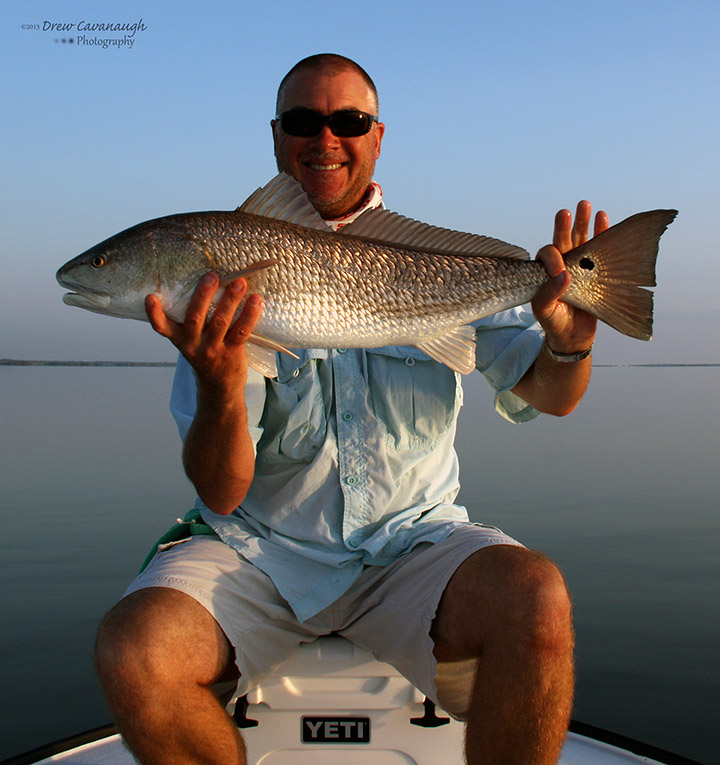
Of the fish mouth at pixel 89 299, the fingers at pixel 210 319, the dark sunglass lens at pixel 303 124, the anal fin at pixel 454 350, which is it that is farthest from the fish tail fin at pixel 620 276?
the fish mouth at pixel 89 299

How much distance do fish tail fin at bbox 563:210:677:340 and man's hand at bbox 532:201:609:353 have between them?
8 centimetres

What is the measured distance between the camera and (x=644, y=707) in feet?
18.3

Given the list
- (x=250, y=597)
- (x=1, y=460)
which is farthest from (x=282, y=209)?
(x=1, y=460)

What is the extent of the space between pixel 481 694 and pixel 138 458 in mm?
14184

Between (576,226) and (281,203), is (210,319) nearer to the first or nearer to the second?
(281,203)

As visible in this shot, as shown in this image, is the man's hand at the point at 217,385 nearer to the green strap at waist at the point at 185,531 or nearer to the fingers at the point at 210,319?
the fingers at the point at 210,319

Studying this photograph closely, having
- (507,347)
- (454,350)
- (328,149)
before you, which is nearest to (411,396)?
(454,350)

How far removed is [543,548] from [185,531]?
6.53 m

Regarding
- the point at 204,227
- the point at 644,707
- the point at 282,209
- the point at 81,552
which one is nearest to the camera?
the point at 204,227

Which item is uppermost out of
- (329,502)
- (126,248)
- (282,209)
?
(282,209)

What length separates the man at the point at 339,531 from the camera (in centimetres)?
264

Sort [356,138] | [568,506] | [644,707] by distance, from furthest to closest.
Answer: [568,506], [644,707], [356,138]

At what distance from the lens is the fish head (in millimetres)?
2922

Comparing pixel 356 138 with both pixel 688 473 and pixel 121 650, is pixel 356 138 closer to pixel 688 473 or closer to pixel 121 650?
pixel 121 650
